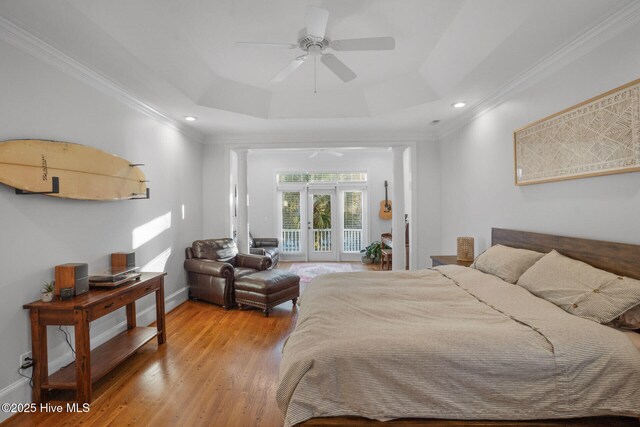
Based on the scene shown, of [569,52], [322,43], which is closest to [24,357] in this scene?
[322,43]

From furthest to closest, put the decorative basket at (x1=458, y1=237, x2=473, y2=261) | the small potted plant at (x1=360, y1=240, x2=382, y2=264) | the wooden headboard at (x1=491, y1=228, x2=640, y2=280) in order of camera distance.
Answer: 1. the small potted plant at (x1=360, y1=240, x2=382, y2=264)
2. the decorative basket at (x1=458, y1=237, x2=473, y2=261)
3. the wooden headboard at (x1=491, y1=228, x2=640, y2=280)

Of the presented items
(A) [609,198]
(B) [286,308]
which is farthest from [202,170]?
(A) [609,198]

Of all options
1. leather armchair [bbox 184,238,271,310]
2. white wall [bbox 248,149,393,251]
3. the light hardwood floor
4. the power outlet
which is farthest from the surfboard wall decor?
white wall [bbox 248,149,393,251]

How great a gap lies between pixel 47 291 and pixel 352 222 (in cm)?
605

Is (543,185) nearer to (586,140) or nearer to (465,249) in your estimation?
(586,140)

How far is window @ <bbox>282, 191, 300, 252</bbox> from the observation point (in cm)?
754

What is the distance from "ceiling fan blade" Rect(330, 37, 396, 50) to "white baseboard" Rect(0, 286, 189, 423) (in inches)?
124

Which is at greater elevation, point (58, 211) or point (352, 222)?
point (58, 211)

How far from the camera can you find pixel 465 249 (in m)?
3.59

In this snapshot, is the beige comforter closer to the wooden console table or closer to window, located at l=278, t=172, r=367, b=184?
the wooden console table

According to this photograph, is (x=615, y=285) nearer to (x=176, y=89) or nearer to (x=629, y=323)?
(x=629, y=323)

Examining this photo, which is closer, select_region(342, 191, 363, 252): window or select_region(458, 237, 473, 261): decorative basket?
select_region(458, 237, 473, 261): decorative basket

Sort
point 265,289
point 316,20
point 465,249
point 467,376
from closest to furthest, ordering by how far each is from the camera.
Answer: point 467,376 → point 316,20 → point 465,249 → point 265,289

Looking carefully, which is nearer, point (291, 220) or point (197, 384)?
point (197, 384)
